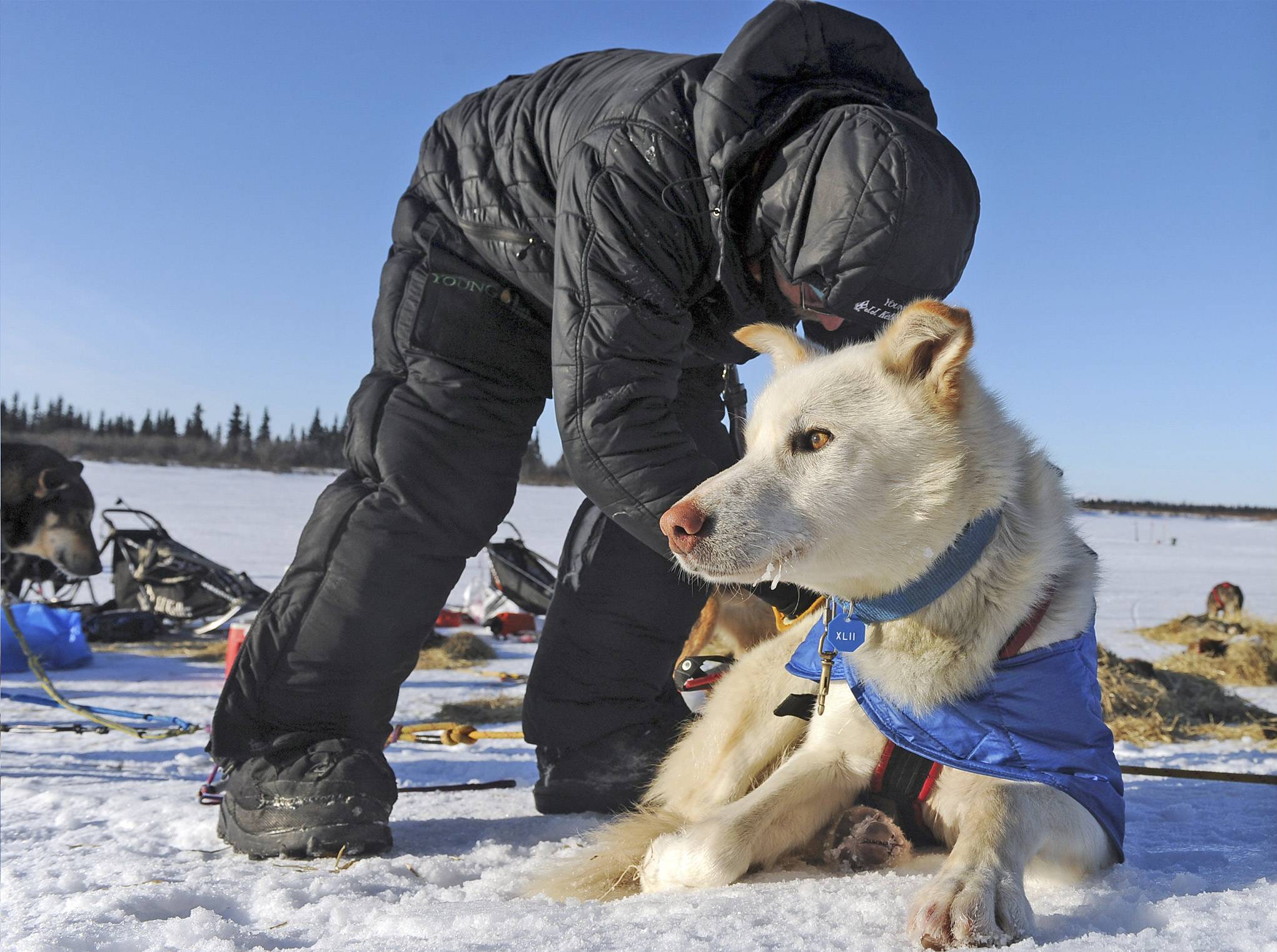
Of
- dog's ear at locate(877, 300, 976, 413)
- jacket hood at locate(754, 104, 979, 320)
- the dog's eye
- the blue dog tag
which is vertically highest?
jacket hood at locate(754, 104, 979, 320)

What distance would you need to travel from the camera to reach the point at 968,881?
1.30 meters

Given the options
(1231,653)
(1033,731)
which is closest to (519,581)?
(1231,653)

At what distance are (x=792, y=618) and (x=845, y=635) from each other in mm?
525

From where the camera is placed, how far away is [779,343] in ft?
6.57

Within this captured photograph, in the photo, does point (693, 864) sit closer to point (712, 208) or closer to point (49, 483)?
point (712, 208)

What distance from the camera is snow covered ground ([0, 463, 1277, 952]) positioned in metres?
1.27

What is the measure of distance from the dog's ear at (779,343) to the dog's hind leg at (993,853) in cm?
91

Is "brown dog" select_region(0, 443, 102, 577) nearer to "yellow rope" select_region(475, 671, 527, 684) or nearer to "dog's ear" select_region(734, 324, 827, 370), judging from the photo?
"yellow rope" select_region(475, 671, 527, 684)

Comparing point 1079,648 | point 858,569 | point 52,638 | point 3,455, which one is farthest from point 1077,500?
point 3,455

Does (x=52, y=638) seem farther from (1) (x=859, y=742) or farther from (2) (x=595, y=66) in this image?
(1) (x=859, y=742)

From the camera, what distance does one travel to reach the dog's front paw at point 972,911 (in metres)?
1.23

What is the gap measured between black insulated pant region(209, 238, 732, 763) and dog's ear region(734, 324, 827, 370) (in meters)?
0.68

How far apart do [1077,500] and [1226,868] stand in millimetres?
726

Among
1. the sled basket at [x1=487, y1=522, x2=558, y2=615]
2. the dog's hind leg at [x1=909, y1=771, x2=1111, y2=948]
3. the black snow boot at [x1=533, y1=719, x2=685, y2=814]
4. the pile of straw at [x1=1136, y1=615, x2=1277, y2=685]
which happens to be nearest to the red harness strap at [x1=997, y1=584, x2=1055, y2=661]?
the dog's hind leg at [x1=909, y1=771, x2=1111, y2=948]
